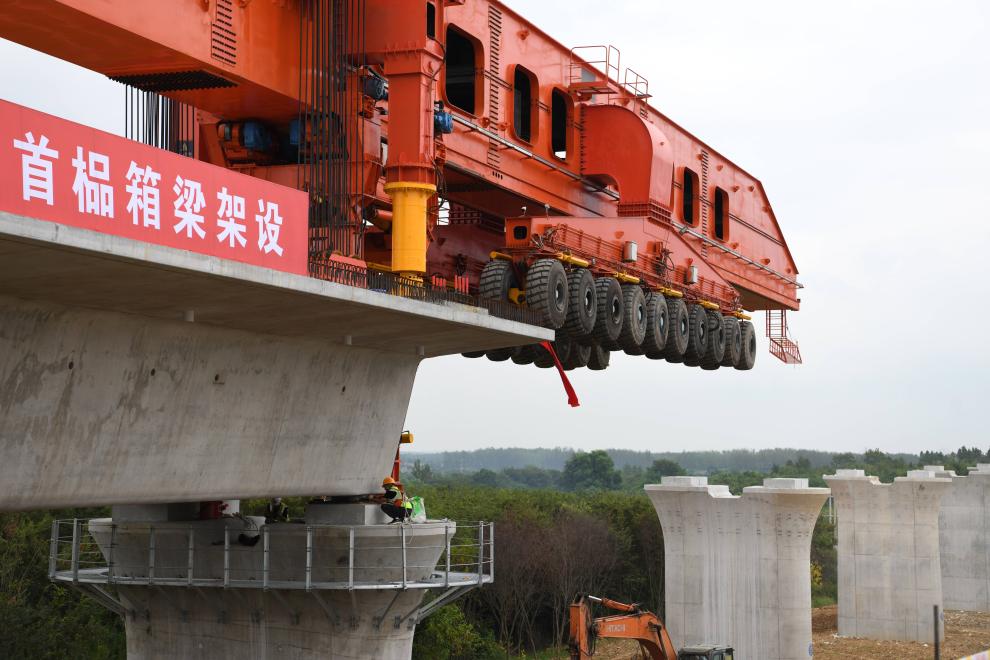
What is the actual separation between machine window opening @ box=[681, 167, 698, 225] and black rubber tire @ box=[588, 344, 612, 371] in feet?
11.1

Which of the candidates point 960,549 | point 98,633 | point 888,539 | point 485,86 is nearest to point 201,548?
point 485,86

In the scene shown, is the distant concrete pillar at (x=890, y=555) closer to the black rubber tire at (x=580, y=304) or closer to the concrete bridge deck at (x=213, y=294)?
the black rubber tire at (x=580, y=304)

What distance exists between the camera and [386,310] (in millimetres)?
16484

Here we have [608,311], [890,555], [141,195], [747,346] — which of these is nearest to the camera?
[141,195]

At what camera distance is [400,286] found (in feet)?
55.8

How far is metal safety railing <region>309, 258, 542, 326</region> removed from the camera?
51.9 feet

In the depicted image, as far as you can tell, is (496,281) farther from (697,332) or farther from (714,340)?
(714,340)

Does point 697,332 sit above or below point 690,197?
below

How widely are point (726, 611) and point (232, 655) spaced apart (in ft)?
102

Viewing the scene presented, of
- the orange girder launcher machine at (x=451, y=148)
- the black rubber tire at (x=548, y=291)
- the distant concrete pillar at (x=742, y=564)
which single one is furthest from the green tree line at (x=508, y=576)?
the black rubber tire at (x=548, y=291)

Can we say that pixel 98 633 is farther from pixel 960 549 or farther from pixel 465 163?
pixel 960 549

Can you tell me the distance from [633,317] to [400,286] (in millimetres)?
8172

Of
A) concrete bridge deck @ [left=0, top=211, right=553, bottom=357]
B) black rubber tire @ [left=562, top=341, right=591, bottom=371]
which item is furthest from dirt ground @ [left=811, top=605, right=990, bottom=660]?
concrete bridge deck @ [left=0, top=211, right=553, bottom=357]

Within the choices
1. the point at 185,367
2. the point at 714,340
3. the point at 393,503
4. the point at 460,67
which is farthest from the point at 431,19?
the point at 714,340
